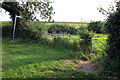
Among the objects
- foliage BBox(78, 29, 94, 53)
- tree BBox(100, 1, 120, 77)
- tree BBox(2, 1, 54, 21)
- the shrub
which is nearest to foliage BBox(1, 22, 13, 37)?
tree BBox(2, 1, 54, 21)

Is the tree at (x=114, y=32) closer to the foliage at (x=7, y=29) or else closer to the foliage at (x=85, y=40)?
the foliage at (x=85, y=40)

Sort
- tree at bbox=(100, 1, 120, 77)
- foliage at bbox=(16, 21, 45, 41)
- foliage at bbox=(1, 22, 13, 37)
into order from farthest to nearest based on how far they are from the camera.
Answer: foliage at bbox=(1, 22, 13, 37)
foliage at bbox=(16, 21, 45, 41)
tree at bbox=(100, 1, 120, 77)

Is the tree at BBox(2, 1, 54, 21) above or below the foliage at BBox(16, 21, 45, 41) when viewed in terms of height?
above

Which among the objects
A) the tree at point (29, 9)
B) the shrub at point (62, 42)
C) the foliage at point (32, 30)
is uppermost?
the tree at point (29, 9)

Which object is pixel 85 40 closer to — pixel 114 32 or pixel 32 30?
pixel 114 32

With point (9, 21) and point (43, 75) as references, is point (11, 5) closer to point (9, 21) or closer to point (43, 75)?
point (9, 21)

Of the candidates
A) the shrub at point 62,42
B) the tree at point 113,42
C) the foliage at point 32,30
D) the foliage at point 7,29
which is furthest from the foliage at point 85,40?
the foliage at point 7,29

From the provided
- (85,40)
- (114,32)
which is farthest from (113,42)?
(85,40)

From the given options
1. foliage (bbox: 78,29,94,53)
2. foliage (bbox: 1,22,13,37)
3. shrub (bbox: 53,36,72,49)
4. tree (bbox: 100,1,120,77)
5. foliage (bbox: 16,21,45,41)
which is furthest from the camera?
foliage (bbox: 1,22,13,37)

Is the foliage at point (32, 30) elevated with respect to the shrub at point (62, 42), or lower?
elevated

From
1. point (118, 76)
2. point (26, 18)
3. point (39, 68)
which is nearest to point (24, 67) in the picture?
point (39, 68)

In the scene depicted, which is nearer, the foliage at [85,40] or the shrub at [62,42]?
the foliage at [85,40]

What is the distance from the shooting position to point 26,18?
13.7 meters

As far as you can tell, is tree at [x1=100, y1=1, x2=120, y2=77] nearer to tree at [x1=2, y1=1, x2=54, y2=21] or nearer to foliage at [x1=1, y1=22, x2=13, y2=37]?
tree at [x1=2, y1=1, x2=54, y2=21]
